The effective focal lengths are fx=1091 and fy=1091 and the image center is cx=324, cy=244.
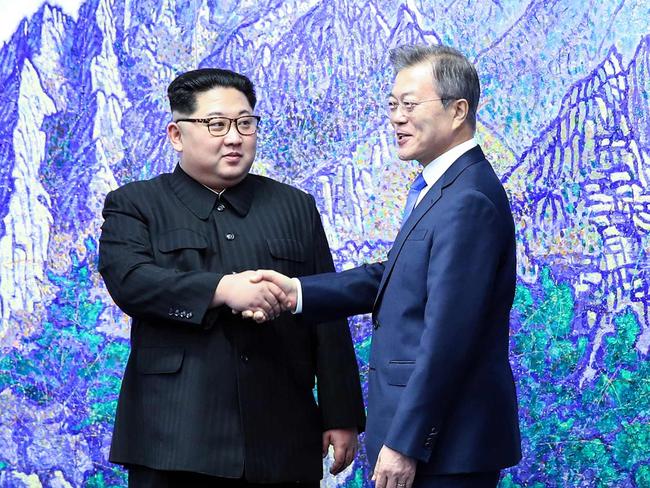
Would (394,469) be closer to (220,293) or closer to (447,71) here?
(220,293)

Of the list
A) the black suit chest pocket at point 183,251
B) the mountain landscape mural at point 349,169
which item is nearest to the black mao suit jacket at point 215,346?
the black suit chest pocket at point 183,251

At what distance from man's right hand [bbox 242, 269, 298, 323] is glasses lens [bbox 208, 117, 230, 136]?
0.36 metres

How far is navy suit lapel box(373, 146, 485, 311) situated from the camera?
2.42m

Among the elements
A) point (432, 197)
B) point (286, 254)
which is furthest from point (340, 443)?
point (432, 197)

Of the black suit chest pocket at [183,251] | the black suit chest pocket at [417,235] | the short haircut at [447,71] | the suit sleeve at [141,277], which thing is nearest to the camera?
the black suit chest pocket at [417,235]

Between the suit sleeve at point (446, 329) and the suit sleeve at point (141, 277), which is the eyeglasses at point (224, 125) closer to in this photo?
the suit sleeve at point (141, 277)

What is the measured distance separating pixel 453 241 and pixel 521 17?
176 cm

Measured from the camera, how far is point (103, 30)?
403 cm

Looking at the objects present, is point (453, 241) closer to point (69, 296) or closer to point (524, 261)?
point (524, 261)

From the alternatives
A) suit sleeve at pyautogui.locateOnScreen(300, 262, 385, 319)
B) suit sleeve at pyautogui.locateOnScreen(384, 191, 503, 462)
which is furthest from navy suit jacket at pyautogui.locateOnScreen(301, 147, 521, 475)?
suit sleeve at pyautogui.locateOnScreen(300, 262, 385, 319)

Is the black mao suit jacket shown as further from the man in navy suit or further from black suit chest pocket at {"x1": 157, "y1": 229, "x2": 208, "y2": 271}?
the man in navy suit

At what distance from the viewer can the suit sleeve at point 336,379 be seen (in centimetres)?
278

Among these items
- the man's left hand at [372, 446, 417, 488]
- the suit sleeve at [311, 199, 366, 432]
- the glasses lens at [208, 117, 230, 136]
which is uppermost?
the glasses lens at [208, 117, 230, 136]

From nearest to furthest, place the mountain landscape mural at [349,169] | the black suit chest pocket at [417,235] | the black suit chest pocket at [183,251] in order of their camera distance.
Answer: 1. the black suit chest pocket at [417,235]
2. the black suit chest pocket at [183,251]
3. the mountain landscape mural at [349,169]
